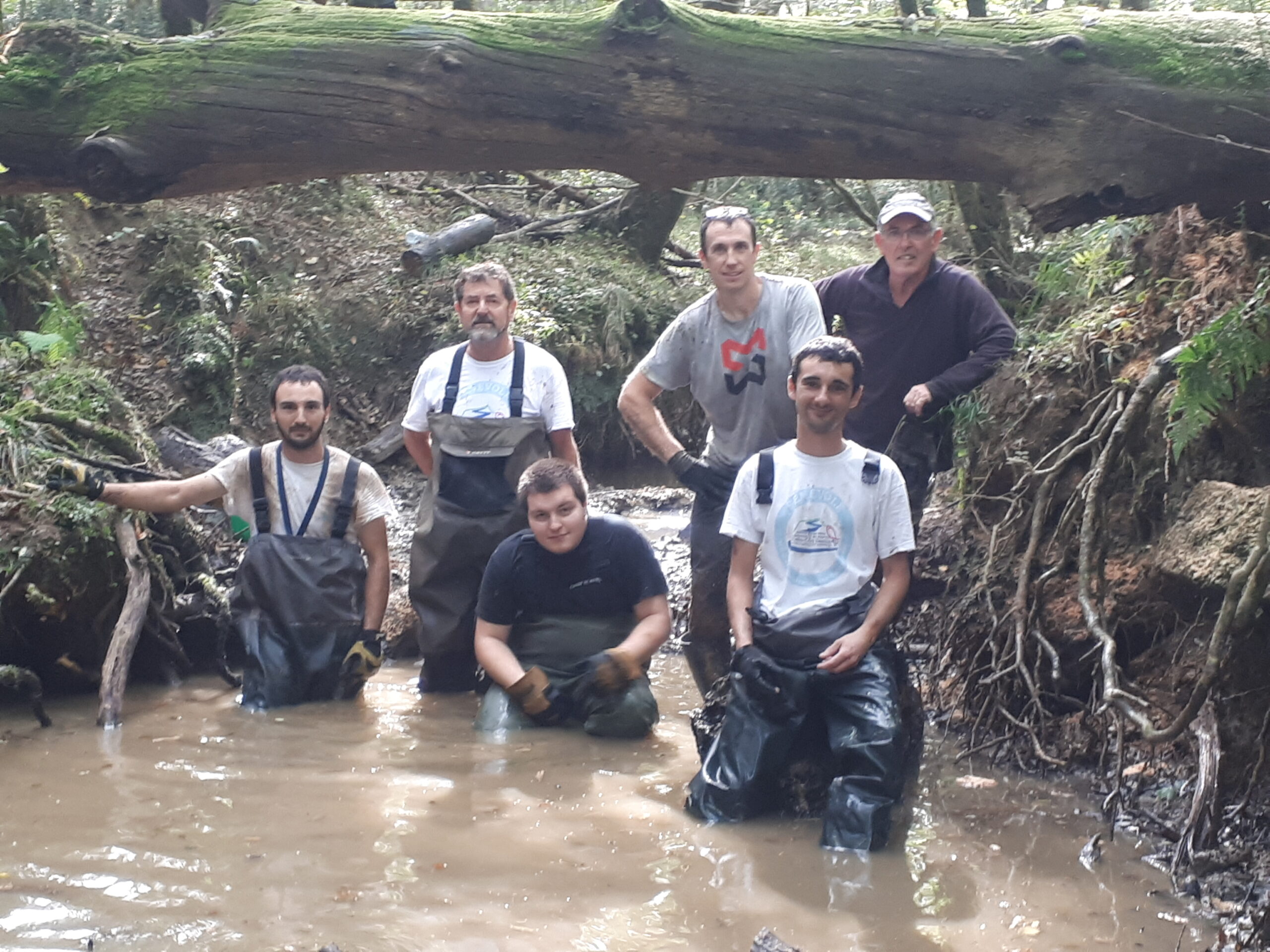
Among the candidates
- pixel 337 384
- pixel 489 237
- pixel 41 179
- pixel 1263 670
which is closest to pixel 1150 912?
pixel 1263 670

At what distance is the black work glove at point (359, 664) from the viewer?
18.9 ft

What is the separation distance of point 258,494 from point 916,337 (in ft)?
9.96

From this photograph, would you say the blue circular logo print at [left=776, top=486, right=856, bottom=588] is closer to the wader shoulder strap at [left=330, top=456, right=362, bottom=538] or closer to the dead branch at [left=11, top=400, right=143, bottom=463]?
the wader shoulder strap at [left=330, top=456, right=362, bottom=538]

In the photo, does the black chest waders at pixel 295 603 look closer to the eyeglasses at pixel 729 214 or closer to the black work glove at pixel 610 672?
the black work glove at pixel 610 672

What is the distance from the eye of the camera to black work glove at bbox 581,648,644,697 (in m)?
5.12

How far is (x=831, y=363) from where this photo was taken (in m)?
4.41

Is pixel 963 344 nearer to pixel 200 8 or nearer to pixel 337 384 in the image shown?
pixel 200 8

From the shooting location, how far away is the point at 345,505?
5746 mm

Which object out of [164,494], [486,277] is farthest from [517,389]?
[164,494]

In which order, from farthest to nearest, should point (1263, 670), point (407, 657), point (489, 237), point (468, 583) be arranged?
point (489, 237) → point (407, 657) → point (468, 583) → point (1263, 670)

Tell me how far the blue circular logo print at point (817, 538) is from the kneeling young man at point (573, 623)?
3.09 feet

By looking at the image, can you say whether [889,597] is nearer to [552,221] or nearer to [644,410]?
[644,410]

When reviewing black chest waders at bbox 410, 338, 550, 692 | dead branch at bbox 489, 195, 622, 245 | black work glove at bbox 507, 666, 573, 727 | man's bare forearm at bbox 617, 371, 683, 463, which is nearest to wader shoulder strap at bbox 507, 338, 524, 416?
black chest waders at bbox 410, 338, 550, 692

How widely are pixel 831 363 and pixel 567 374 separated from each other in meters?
6.69
